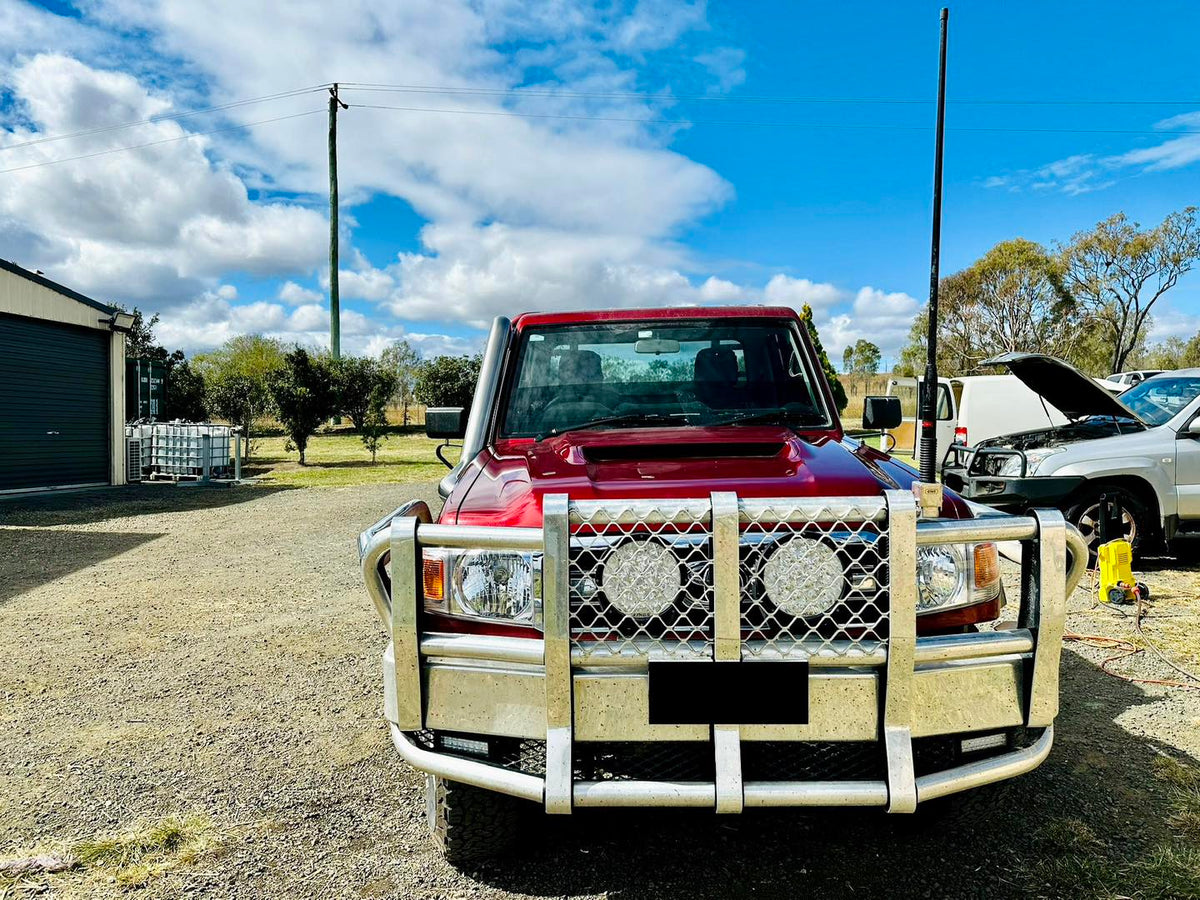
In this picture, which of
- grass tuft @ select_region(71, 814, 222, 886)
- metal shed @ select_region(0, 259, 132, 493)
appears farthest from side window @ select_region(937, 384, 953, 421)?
metal shed @ select_region(0, 259, 132, 493)

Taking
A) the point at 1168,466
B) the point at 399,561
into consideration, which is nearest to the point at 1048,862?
the point at 399,561

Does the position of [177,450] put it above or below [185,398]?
below

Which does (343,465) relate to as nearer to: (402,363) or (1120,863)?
A: (1120,863)

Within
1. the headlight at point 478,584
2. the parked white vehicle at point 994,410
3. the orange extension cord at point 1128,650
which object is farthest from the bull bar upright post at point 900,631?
the parked white vehicle at point 994,410

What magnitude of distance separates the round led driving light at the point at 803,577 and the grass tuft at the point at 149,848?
220 cm

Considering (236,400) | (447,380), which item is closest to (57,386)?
(236,400)

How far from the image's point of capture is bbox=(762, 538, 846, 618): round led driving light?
1.99 meters

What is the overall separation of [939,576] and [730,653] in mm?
693

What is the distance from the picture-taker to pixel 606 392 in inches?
142

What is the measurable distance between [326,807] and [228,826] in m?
0.34

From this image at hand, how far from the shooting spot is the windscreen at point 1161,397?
285 inches

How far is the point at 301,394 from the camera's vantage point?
69.5 feet

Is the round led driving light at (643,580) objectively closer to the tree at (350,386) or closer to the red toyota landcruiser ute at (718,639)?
the red toyota landcruiser ute at (718,639)

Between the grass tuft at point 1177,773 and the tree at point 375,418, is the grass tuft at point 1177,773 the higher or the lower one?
the lower one
